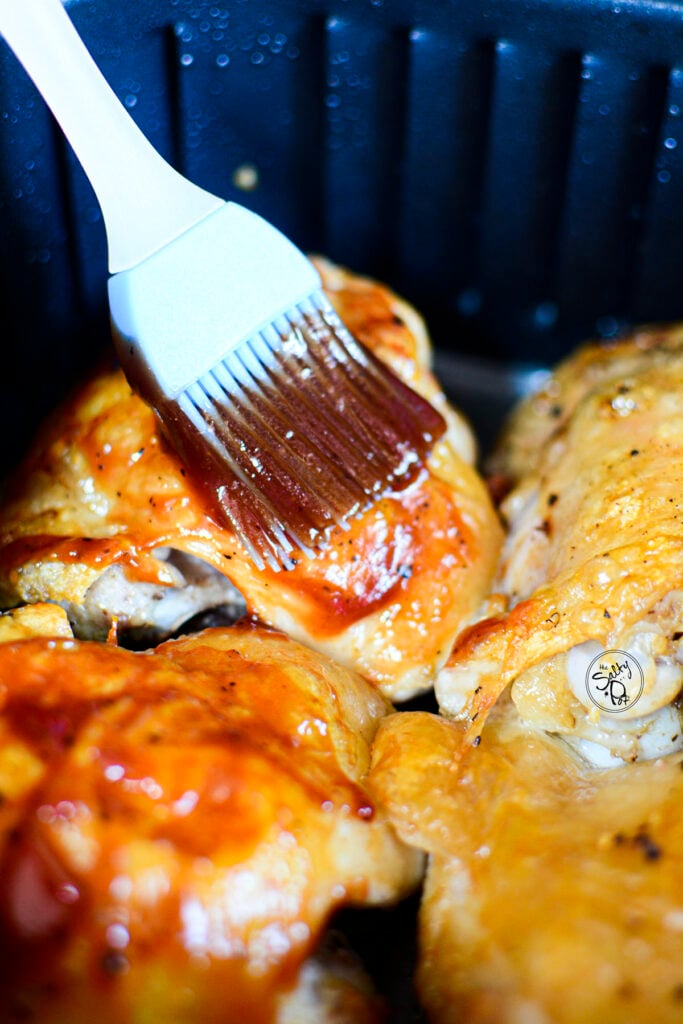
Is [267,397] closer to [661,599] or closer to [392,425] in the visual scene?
[392,425]

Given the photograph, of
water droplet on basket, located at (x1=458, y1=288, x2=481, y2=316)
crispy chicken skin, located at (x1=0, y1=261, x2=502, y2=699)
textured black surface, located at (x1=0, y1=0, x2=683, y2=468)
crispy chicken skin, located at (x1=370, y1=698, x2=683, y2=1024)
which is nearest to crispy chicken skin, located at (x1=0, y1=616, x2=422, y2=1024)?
crispy chicken skin, located at (x1=370, y1=698, x2=683, y2=1024)

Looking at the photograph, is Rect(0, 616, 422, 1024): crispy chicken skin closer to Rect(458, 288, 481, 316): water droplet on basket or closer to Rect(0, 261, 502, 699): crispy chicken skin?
Rect(0, 261, 502, 699): crispy chicken skin

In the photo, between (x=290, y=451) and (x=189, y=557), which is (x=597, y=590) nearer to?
(x=290, y=451)

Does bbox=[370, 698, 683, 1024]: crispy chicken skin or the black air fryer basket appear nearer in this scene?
bbox=[370, 698, 683, 1024]: crispy chicken skin

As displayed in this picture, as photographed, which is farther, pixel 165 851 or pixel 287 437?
pixel 287 437

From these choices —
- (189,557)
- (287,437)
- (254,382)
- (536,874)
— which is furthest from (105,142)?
(536,874)

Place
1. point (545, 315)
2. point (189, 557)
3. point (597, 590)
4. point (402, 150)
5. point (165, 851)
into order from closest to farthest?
point (165, 851)
point (597, 590)
point (189, 557)
point (402, 150)
point (545, 315)
